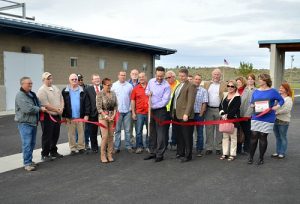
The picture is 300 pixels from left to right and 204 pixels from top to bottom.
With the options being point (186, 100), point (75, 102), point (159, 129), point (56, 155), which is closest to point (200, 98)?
point (186, 100)

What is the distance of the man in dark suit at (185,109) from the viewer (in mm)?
6793

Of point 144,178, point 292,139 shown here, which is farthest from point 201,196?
point 292,139

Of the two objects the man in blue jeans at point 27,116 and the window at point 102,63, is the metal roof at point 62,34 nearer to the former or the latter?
the window at point 102,63

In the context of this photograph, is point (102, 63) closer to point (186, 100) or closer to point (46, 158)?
point (46, 158)

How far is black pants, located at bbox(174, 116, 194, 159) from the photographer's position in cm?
694

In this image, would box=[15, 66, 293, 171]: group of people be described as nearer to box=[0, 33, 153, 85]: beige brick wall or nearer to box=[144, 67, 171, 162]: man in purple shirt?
box=[144, 67, 171, 162]: man in purple shirt

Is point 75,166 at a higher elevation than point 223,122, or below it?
below

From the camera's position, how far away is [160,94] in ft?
23.0

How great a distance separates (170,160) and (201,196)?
2.19 metres

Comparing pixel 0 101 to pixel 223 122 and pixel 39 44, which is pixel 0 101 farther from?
pixel 223 122

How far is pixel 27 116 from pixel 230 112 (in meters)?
4.05

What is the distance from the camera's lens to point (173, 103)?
7234mm

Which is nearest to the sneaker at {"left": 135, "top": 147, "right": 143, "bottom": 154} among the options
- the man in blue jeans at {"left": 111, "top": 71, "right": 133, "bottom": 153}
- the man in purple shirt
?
the man in blue jeans at {"left": 111, "top": 71, "right": 133, "bottom": 153}

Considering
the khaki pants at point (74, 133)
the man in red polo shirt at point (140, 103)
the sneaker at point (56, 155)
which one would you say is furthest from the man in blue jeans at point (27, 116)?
the man in red polo shirt at point (140, 103)
